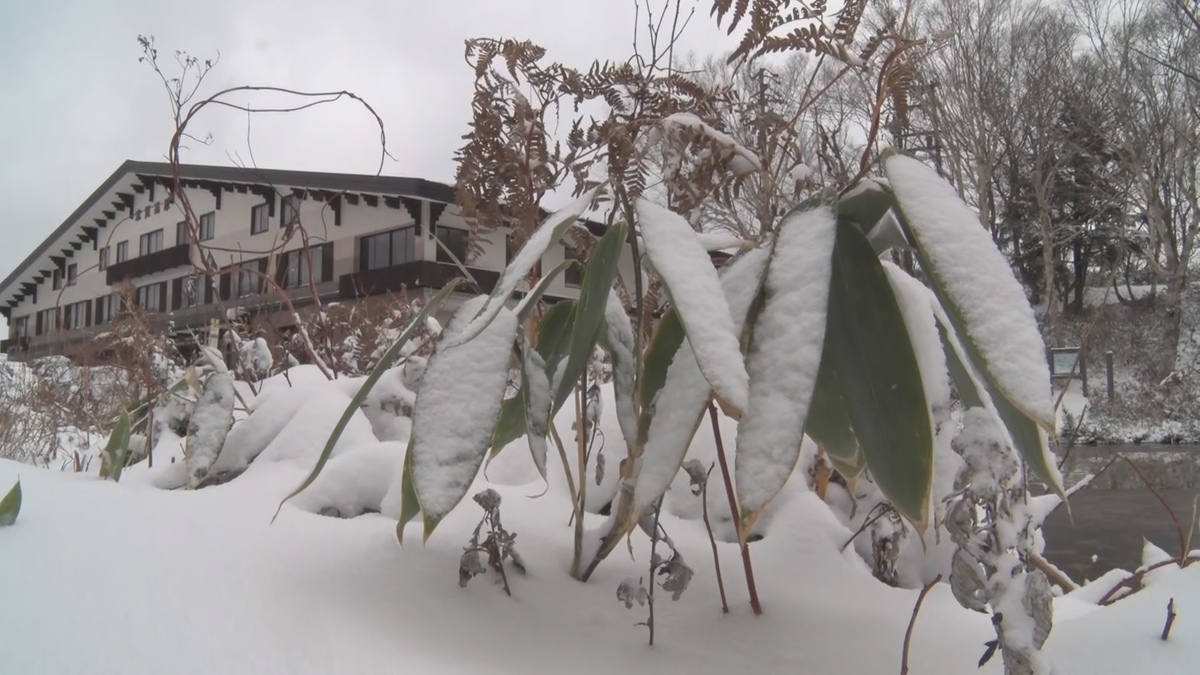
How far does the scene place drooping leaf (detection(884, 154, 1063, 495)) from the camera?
394 millimetres

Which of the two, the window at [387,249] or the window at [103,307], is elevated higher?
the window at [387,249]

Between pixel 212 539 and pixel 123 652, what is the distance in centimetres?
26

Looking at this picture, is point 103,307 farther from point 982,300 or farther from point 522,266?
point 982,300

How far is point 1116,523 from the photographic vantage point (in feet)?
9.50

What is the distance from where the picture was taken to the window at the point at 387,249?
49.0 ft

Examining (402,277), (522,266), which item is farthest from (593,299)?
(402,277)

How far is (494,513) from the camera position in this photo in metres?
0.70

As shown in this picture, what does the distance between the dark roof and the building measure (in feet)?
0.09

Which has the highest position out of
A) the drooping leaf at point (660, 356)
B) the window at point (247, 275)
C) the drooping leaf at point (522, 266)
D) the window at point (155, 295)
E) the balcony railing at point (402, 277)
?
the window at point (155, 295)

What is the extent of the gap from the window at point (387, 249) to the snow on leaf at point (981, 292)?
14689 mm

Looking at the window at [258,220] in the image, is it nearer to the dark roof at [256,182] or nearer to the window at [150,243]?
the dark roof at [256,182]

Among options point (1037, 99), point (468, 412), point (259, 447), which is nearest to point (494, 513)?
point (468, 412)

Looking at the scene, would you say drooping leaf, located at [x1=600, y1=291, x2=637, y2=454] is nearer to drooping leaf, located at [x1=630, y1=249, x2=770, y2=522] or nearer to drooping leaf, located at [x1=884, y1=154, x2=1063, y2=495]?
drooping leaf, located at [x1=630, y1=249, x2=770, y2=522]

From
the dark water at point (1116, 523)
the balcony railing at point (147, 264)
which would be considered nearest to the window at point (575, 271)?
the dark water at point (1116, 523)
